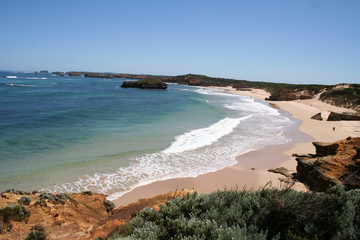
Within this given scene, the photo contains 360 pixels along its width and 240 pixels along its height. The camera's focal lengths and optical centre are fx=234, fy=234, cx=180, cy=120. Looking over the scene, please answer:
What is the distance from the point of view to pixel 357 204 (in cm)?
348

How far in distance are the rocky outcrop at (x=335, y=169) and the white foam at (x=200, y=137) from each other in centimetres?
594

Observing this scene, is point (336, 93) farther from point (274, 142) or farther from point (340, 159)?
Result: point (340, 159)

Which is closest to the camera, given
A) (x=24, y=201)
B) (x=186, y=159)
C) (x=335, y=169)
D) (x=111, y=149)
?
(x=24, y=201)

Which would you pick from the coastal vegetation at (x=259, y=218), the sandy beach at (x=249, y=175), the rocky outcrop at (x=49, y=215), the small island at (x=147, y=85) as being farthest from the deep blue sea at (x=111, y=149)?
the small island at (x=147, y=85)

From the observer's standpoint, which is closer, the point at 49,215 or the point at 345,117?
the point at 49,215

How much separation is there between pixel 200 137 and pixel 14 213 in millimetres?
11411

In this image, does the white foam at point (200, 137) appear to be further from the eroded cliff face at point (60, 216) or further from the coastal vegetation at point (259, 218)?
the coastal vegetation at point (259, 218)

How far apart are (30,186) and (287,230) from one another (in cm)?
799

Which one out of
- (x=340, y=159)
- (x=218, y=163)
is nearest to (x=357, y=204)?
(x=340, y=159)

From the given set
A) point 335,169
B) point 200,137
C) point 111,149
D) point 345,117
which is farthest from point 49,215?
point 345,117

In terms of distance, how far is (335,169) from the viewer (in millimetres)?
7039

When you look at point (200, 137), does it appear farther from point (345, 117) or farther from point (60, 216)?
point (345, 117)

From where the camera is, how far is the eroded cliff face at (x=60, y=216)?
14.3 ft

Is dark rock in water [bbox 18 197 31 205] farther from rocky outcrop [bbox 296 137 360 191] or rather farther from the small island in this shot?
the small island
